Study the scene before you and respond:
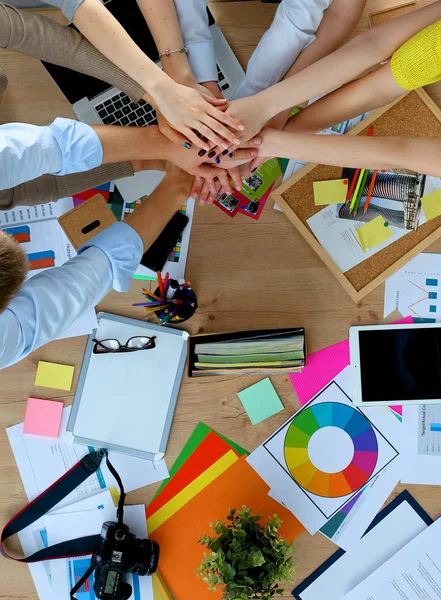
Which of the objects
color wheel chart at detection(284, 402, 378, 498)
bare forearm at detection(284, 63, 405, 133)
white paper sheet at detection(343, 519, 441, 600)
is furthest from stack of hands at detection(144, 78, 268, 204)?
white paper sheet at detection(343, 519, 441, 600)

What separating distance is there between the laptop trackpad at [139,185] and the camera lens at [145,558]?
0.78 metres

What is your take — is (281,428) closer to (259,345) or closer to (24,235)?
(259,345)

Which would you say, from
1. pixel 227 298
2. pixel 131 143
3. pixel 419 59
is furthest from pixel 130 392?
pixel 419 59

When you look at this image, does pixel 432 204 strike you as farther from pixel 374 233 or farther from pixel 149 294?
pixel 149 294

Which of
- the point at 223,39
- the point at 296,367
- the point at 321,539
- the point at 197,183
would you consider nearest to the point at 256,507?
the point at 321,539

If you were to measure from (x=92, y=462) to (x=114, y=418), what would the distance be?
0.37 feet

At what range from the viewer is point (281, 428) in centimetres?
124

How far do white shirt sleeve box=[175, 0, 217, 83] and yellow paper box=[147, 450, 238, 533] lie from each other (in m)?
0.87

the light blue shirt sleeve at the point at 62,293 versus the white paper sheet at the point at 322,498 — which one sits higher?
the light blue shirt sleeve at the point at 62,293

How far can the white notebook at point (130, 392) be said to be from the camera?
1.23 m

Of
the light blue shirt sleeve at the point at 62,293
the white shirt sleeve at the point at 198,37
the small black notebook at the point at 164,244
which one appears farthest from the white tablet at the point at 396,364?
the white shirt sleeve at the point at 198,37

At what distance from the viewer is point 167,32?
1.14 m

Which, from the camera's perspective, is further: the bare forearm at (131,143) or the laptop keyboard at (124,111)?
the laptop keyboard at (124,111)

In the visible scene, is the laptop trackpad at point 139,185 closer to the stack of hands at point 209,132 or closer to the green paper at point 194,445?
the stack of hands at point 209,132
